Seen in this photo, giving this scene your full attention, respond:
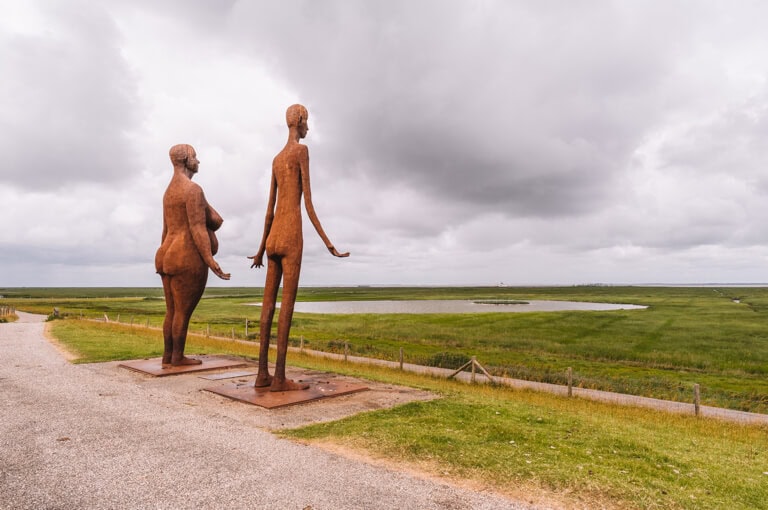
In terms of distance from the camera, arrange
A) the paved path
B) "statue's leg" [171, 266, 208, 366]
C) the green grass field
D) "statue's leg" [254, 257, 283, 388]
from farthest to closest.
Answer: the green grass field, "statue's leg" [171, 266, 208, 366], "statue's leg" [254, 257, 283, 388], the paved path

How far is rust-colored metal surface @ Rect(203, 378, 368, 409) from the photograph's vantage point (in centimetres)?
809

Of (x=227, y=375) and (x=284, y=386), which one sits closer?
(x=284, y=386)

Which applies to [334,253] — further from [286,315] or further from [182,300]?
[182,300]

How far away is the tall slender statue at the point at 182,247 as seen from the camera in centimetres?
1103

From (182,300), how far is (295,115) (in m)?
5.60

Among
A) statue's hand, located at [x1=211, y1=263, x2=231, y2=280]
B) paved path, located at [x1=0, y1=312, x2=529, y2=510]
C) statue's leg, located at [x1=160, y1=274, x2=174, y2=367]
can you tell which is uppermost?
statue's hand, located at [x1=211, y1=263, x2=231, y2=280]

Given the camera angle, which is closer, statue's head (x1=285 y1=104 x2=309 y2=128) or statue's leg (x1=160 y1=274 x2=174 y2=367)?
statue's head (x1=285 y1=104 x2=309 y2=128)

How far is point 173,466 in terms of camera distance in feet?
16.8

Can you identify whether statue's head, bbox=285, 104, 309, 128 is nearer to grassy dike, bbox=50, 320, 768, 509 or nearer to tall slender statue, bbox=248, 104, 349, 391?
tall slender statue, bbox=248, 104, 349, 391

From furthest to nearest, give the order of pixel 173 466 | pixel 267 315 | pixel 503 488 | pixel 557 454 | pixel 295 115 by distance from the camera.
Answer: pixel 295 115
pixel 267 315
pixel 557 454
pixel 173 466
pixel 503 488

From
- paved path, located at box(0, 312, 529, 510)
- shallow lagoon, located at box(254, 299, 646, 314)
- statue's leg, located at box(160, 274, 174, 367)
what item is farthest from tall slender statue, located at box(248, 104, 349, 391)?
shallow lagoon, located at box(254, 299, 646, 314)

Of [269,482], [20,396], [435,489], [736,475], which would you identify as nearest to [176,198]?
[20,396]

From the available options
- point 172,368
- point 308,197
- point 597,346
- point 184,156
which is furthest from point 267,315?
point 597,346

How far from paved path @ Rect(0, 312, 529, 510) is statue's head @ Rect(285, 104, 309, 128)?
598 centimetres
